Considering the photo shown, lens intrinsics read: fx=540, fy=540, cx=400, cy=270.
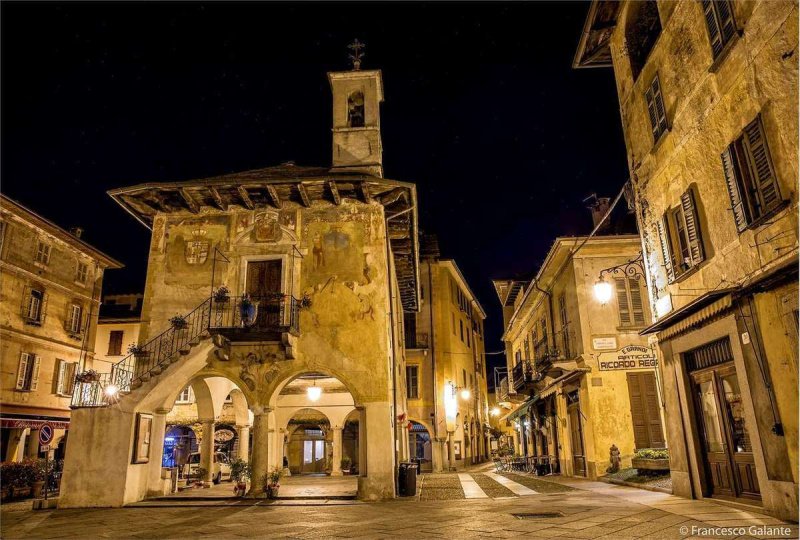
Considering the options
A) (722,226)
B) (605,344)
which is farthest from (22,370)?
(722,226)

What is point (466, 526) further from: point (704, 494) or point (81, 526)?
point (81, 526)

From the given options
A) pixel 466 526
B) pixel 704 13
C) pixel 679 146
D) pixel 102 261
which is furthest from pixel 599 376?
pixel 102 261

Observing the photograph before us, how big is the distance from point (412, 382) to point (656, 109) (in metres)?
22.9

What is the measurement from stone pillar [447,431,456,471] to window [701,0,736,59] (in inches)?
1014

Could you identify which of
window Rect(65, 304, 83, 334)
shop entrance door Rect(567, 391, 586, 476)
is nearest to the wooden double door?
shop entrance door Rect(567, 391, 586, 476)

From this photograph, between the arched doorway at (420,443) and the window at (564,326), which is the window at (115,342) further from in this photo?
the window at (564,326)

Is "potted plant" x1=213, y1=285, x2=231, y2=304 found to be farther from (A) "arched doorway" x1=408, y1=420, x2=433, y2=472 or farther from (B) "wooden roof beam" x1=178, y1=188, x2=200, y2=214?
(A) "arched doorway" x1=408, y1=420, x2=433, y2=472

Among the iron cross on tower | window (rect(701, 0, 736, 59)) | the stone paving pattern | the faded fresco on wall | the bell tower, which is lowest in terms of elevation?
the stone paving pattern

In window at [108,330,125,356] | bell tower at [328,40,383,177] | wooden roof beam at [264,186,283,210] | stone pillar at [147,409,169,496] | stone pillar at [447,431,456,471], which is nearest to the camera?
stone pillar at [147,409,169,496]

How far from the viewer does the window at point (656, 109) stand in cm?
1156

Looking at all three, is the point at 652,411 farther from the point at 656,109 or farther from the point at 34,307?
the point at 34,307

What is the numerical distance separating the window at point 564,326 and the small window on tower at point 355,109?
32.9 feet

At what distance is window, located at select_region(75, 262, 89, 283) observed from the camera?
2864 centimetres

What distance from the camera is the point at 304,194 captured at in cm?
1611
